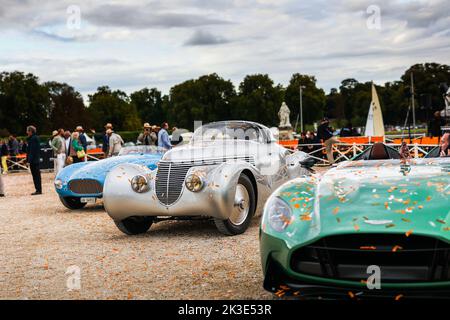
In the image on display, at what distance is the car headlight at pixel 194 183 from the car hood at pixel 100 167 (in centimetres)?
403

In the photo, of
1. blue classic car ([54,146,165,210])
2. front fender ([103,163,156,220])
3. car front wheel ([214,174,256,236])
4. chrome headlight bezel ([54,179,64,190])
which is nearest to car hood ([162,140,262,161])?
front fender ([103,163,156,220])

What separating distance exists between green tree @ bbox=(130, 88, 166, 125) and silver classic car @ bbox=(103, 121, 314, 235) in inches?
5191

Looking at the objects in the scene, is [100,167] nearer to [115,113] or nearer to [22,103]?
[22,103]

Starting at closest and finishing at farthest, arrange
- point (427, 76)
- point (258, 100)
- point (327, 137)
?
point (327, 137)
point (258, 100)
point (427, 76)

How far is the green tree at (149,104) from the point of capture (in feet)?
463

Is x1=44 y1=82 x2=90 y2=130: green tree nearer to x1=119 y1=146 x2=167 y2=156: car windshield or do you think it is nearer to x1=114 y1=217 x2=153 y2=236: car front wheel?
x1=119 y1=146 x2=167 y2=156: car windshield

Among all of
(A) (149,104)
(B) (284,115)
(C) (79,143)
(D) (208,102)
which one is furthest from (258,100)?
(C) (79,143)

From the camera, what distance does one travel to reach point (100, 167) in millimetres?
12820

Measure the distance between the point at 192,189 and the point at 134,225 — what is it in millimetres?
1306

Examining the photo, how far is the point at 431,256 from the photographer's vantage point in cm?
407

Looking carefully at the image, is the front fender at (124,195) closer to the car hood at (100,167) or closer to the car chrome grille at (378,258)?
the car hood at (100,167)

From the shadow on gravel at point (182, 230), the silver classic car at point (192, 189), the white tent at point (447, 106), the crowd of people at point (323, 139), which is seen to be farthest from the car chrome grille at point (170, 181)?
the white tent at point (447, 106)

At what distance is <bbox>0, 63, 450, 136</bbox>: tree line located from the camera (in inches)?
3585

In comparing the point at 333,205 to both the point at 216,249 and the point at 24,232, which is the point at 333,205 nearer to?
the point at 216,249
